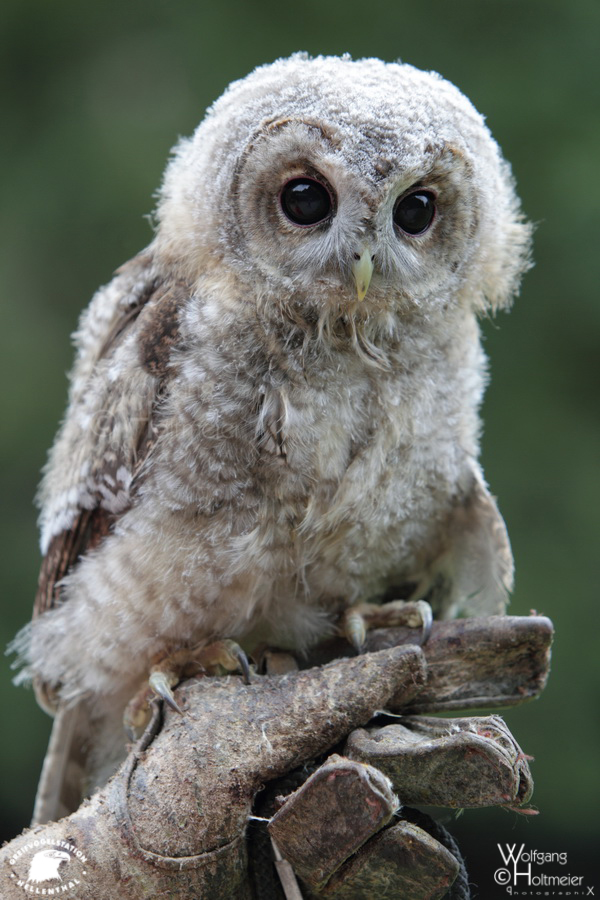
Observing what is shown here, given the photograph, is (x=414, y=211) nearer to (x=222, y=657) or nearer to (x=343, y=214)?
(x=343, y=214)

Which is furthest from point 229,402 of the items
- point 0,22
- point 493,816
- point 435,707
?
point 0,22

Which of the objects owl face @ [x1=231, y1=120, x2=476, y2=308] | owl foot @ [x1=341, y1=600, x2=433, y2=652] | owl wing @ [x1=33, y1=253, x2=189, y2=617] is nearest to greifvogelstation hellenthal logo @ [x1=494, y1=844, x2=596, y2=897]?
owl foot @ [x1=341, y1=600, x2=433, y2=652]

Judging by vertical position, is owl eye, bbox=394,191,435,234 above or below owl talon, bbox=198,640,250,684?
above

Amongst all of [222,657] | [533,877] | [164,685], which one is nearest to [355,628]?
[222,657]

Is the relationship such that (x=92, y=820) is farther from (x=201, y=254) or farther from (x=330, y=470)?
(x=201, y=254)

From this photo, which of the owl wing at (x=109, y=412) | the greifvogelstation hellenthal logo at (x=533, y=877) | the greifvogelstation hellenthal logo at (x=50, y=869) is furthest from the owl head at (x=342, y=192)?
the greifvogelstation hellenthal logo at (x=533, y=877)

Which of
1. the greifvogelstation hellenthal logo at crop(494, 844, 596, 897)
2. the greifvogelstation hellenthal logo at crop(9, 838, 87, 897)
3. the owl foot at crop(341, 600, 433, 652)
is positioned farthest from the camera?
the greifvogelstation hellenthal logo at crop(494, 844, 596, 897)

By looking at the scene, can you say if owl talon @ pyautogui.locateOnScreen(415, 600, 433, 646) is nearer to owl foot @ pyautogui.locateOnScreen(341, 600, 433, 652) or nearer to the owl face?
owl foot @ pyautogui.locateOnScreen(341, 600, 433, 652)
